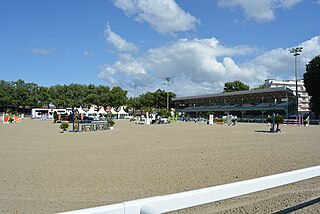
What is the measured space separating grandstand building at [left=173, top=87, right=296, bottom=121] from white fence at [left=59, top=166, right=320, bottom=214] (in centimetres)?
5190

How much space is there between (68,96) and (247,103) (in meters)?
60.6

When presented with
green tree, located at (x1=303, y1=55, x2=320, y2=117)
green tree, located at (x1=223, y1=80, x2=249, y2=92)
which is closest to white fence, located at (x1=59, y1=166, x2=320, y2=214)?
green tree, located at (x1=303, y1=55, x2=320, y2=117)

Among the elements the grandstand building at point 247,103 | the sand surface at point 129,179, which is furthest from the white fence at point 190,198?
the grandstand building at point 247,103

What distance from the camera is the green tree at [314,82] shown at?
155ft

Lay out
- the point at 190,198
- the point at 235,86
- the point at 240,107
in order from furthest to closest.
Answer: the point at 235,86, the point at 240,107, the point at 190,198

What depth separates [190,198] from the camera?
2.55m

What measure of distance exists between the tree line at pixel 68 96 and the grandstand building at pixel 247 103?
1096 cm

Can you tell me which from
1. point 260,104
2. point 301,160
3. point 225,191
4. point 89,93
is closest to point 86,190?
point 225,191

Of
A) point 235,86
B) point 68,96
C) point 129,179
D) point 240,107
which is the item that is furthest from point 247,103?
point 129,179

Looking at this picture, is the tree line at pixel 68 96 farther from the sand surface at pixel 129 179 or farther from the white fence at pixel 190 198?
the white fence at pixel 190 198

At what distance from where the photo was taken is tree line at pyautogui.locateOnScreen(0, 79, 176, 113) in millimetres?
91500

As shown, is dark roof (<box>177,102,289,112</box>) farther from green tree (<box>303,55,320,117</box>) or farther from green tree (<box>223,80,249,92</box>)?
green tree (<box>223,80,249,92</box>)

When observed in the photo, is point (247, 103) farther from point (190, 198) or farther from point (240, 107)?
point (190, 198)

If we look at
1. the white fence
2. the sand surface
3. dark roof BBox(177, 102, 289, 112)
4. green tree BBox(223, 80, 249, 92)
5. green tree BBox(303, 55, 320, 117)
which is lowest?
the sand surface
